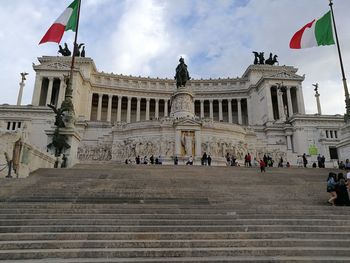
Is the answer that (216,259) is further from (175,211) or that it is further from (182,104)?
(182,104)

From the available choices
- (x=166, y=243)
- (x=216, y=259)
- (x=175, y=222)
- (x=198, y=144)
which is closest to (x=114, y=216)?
(x=175, y=222)

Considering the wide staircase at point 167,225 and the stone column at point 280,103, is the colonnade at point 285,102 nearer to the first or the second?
the stone column at point 280,103

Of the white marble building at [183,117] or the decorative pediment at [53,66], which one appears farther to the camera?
the decorative pediment at [53,66]

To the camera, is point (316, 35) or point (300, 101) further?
point (300, 101)

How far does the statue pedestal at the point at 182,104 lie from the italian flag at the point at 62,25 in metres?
17.5

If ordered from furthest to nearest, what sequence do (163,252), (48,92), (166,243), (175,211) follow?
(48,92), (175,211), (166,243), (163,252)

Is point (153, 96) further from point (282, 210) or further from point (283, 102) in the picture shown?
point (282, 210)

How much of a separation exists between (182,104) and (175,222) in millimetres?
28577

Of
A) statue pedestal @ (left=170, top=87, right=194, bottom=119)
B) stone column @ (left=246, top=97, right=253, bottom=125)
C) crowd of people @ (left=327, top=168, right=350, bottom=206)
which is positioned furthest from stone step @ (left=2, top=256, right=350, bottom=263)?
stone column @ (left=246, top=97, right=253, bottom=125)

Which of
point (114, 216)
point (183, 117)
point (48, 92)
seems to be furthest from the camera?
point (48, 92)

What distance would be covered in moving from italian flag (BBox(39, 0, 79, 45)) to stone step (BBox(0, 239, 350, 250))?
52.9 ft

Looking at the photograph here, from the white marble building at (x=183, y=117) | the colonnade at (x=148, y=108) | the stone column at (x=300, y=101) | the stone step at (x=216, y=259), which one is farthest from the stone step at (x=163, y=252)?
the stone column at (x=300, y=101)

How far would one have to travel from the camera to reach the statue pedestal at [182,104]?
1362 inches

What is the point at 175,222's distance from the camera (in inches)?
278
